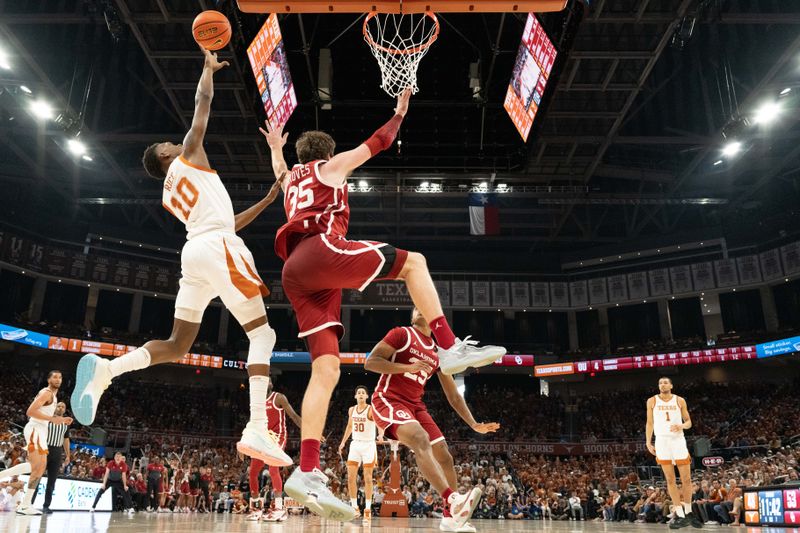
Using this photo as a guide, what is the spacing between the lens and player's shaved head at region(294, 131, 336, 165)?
4480 millimetres

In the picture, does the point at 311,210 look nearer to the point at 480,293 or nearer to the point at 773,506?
the point at 773,506

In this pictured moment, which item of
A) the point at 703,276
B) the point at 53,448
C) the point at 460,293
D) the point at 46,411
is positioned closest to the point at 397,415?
the point at 46,411

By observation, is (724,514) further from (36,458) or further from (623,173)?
(623,173)

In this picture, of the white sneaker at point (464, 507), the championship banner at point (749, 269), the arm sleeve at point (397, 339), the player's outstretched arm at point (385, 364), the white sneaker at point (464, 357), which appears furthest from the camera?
the championship banner at point (749, 269)

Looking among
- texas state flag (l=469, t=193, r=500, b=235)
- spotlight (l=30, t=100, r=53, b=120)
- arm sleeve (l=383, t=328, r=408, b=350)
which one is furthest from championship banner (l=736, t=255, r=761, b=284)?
spotlight (l=30, t=100, r=53, b=120)

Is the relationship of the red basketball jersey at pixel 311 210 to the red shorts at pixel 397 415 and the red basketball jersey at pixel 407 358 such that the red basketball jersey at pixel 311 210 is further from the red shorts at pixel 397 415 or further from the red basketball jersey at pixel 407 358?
the red shorts at pixel 397 415

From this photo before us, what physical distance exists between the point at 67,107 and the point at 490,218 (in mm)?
15488

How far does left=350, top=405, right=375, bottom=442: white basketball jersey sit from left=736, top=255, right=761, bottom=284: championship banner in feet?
Result: 88.1

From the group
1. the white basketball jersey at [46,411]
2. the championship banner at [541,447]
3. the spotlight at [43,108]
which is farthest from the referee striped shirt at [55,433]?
the championship banner at [541,447]

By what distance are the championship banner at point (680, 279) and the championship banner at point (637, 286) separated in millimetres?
1387

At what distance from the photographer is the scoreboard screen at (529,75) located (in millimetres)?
14430

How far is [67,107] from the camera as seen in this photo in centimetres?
1975

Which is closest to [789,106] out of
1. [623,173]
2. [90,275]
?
[623,173]

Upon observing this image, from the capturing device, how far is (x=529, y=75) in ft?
50.8
